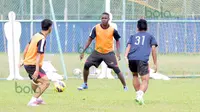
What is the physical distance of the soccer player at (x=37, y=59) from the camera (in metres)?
13.9

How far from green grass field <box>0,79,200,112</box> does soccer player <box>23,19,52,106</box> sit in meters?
0.32

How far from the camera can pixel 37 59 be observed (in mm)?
13938

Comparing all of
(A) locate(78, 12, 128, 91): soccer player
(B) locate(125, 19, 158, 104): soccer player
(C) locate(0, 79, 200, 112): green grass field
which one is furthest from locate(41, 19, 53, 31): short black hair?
(A) locate(78, 12, 128, 91): soccer player

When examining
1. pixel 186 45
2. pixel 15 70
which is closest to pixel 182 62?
pixel 186 45

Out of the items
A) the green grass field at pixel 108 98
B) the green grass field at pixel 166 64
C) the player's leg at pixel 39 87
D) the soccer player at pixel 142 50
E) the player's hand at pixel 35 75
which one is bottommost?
the green grass field at pixel 166 64

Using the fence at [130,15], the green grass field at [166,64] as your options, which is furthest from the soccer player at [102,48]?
the green grass field at [166,64]

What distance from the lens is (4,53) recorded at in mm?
26984

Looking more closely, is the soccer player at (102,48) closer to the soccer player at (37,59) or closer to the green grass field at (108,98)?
the green grass field at (108,98)

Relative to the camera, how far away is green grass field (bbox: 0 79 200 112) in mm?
13570

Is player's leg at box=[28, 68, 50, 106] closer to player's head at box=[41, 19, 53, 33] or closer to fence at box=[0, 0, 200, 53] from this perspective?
player's head at box=[41, 19, 53, 33]

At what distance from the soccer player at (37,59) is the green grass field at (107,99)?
32 centimetres

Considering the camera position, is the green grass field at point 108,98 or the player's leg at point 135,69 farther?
the player's leg at point 135,69

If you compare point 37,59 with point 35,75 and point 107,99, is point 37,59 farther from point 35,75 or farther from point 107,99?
point 107,99

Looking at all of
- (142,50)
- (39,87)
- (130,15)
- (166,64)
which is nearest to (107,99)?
(142,50)
